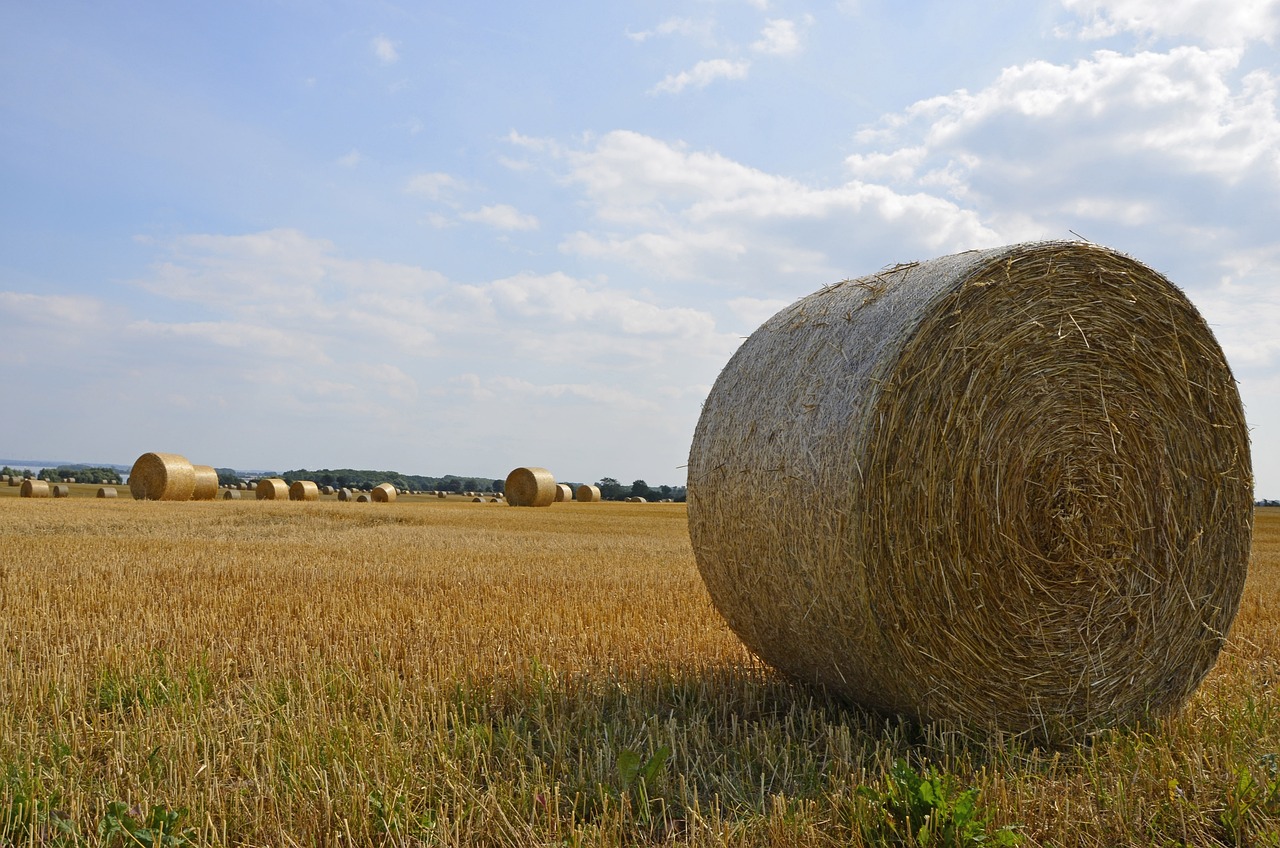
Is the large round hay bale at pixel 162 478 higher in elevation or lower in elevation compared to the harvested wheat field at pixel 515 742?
higher

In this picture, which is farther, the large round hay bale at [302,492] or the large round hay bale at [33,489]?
the large round hay bale at [302,492]

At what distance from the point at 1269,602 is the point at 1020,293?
20.3ft

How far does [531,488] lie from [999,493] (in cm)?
2785

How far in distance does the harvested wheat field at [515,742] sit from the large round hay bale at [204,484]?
2479cm

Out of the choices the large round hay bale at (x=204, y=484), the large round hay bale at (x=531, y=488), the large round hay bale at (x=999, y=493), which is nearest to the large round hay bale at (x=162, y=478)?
the large round hay bale at (x=204, y=484)

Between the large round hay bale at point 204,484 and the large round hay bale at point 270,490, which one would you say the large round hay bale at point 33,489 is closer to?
the large round hay bale at point 270,490

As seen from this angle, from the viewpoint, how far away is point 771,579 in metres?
4.78

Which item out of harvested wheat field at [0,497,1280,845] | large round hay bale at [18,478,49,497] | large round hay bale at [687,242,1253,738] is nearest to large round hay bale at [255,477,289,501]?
large round hay bale at [18,478,49,497]

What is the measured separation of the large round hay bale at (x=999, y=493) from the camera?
4.30 meters

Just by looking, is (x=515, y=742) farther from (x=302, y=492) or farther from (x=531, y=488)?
(x=302, y=492)

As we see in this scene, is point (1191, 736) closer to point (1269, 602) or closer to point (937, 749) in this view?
point (937, 749)

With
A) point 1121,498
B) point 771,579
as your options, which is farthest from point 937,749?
point 1121,498

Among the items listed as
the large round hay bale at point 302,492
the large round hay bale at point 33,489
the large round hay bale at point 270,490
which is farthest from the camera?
the large round hay bale at point 302,492

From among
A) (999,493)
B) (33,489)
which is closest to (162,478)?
(33,489)
